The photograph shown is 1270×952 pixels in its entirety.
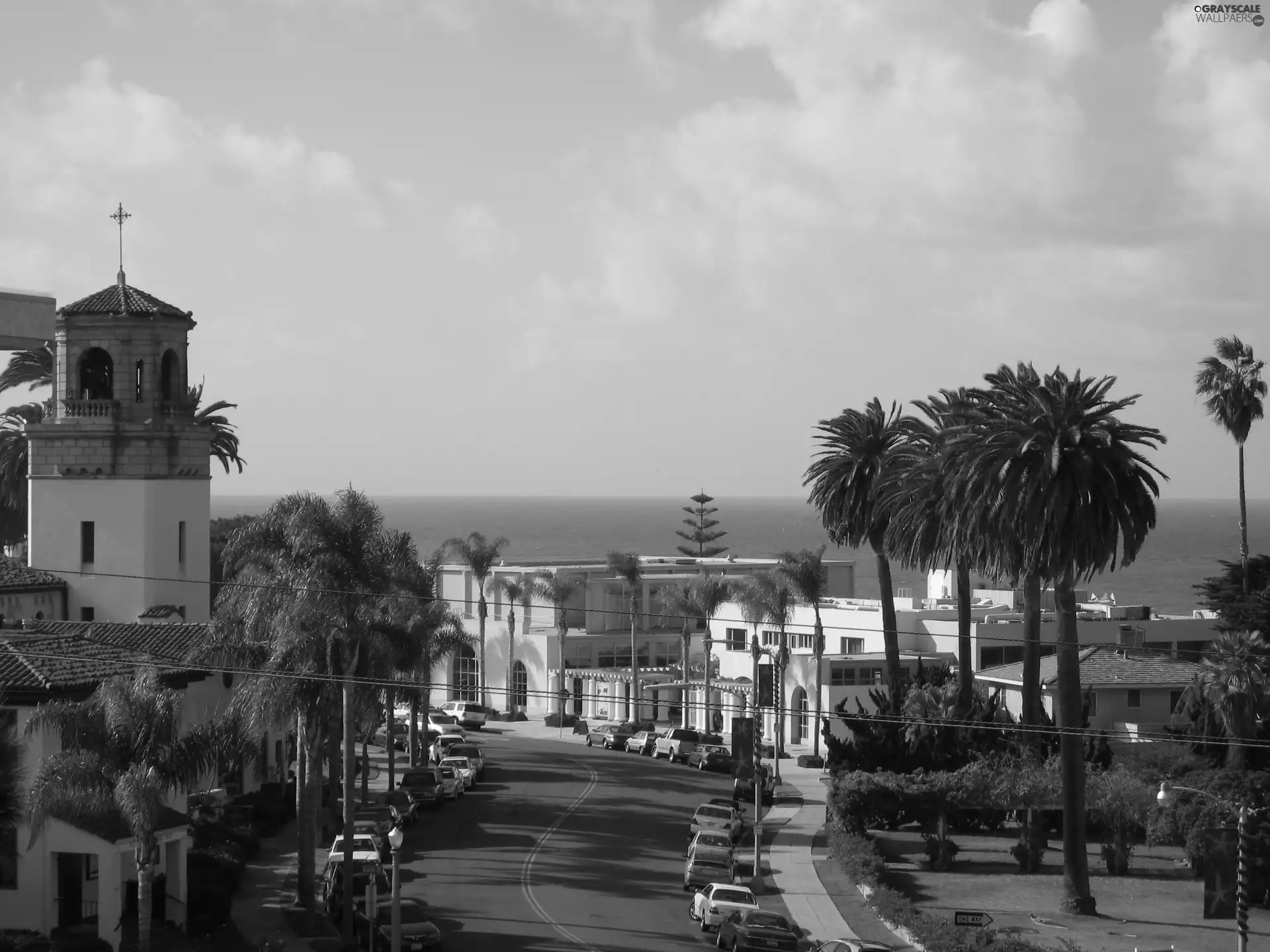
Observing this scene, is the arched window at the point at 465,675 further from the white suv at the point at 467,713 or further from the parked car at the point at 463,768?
the parked car at the point at 463,768

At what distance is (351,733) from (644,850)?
15.0 m

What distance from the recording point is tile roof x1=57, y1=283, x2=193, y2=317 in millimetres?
56156

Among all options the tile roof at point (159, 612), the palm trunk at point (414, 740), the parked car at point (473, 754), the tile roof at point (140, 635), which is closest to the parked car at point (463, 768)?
the parked car at point (473, 754)

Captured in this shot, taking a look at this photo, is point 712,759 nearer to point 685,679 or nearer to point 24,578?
point 685,679

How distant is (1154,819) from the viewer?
46.6m

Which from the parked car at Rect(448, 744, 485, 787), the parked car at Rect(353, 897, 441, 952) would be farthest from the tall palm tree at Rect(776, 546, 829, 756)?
the parked car at Rect(353, 897, 441, 952)

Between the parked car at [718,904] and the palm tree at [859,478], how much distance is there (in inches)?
1018

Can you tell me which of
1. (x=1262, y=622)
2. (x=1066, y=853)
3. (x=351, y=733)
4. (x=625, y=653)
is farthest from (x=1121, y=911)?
(x=625, y=653)

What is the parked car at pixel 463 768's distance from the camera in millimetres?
61781

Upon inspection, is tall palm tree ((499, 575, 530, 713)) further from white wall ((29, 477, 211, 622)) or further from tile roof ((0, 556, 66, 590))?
tile roof ((0, 556, 66, 590))

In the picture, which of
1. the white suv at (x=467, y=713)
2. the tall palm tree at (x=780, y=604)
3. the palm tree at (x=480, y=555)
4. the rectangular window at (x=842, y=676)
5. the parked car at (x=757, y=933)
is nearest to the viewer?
the parked car at (x=757, y=933)

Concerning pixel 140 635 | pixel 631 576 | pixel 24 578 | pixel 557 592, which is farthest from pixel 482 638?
pixel 140 635

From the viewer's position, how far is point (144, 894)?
33062mm

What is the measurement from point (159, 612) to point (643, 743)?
2896 cm
